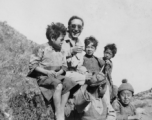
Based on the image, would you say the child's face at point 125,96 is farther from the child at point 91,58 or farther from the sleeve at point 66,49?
the sleeve at point 66,49

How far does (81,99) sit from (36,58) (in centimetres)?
99

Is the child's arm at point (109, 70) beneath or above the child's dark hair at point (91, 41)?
beneath

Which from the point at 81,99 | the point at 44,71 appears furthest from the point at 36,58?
the point at 81,99

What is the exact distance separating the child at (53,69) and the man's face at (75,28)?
78cm

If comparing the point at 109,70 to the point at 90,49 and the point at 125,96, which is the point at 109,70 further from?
the point at 90,49

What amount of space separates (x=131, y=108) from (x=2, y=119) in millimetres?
2750

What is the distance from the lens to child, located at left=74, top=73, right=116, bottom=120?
364 centimetres

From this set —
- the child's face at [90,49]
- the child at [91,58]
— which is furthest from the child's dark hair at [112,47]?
the child's face at [90,49]

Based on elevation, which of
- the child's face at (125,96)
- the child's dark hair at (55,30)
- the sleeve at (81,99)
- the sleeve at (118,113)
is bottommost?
the sleeve at (118,113)

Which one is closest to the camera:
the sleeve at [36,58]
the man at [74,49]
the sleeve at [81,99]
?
the sleeve at [81,99]

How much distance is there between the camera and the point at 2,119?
3975 mm

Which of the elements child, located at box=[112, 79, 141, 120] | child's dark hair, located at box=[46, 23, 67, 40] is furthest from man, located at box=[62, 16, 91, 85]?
child, located at box=[112, 79, 141, 120]

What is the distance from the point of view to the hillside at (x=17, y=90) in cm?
384

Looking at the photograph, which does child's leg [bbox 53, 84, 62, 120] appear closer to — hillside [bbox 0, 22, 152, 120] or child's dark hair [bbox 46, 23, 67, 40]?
hillside [bbox 0, 22, 152, 120]
